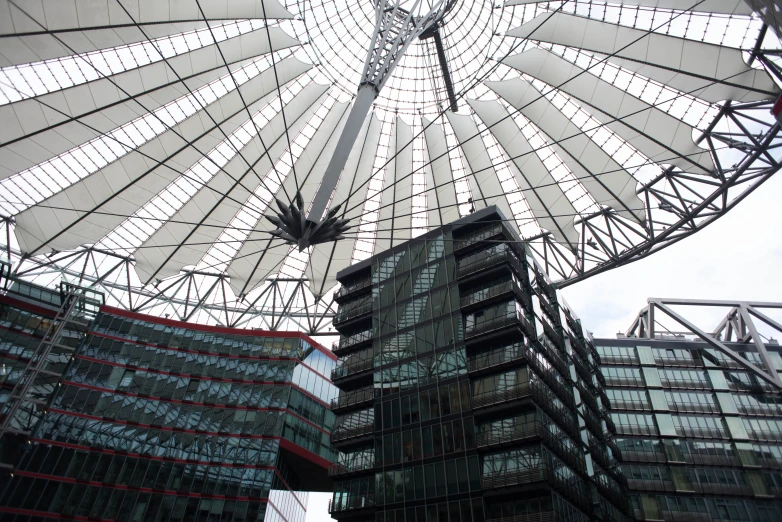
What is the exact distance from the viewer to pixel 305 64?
37.7 metres

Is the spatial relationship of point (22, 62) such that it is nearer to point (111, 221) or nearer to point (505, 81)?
point (111, 221)

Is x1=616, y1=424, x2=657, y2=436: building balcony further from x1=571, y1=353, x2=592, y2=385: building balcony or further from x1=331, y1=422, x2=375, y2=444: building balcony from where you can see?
x1=331, y1=422, x2=375, y2=444: building balcony

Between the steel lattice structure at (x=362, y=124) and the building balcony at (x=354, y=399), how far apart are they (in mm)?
11074

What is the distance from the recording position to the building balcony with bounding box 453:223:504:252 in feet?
136

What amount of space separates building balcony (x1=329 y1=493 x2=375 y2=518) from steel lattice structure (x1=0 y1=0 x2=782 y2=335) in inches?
666

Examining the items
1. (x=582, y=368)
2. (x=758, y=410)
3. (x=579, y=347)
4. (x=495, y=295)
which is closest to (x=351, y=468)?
(x=495, y=295)

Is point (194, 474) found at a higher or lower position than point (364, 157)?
lower

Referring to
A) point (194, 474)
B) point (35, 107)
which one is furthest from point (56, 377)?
point (35, 107)

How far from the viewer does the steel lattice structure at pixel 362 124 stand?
98.2 feet

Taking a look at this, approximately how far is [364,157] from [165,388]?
2852 cm

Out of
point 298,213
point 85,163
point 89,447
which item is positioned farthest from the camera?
point 89,447

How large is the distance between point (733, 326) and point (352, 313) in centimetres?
4559

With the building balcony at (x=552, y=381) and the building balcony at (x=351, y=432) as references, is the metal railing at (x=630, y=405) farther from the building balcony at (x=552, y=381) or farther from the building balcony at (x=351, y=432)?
the building balcony at (x=351, y=432)

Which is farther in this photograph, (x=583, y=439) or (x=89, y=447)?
(x=89, y=447)
